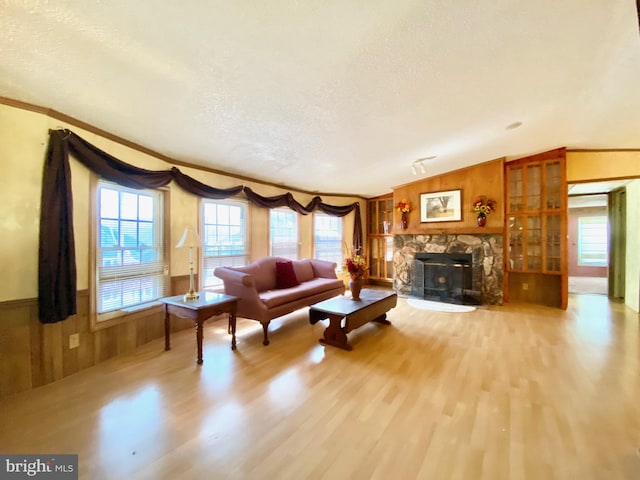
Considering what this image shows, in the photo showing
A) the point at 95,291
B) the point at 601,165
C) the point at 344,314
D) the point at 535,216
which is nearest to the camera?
the point at 95,291

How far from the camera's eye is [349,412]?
1.92 meters

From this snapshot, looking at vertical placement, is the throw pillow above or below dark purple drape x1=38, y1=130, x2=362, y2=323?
below

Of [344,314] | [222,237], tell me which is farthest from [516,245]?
[222,237]

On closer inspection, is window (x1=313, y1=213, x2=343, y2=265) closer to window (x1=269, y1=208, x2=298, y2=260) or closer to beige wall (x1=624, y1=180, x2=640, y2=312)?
window (x1=269, y1=208, x2=298, y2=260)

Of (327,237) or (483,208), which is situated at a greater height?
(483,208)

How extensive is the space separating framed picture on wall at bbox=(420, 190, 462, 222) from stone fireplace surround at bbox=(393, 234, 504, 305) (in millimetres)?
368

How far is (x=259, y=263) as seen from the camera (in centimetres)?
412

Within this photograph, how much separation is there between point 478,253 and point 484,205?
91 centimetres

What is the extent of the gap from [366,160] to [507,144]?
226 cm

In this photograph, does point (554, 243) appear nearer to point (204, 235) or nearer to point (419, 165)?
point (419, 165)

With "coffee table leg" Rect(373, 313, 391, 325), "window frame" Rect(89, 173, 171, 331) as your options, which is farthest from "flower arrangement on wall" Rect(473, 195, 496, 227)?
"window frame" Rect(89, 173, 171, 331)

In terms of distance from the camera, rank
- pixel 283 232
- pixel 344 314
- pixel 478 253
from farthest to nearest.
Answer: pixel 283 232 → pixel 478 253 → pixel 344 314

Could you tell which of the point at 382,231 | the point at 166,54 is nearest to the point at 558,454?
the point at 166,54

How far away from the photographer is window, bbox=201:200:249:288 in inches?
158
